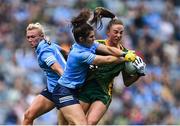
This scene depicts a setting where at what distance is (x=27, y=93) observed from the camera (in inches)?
602

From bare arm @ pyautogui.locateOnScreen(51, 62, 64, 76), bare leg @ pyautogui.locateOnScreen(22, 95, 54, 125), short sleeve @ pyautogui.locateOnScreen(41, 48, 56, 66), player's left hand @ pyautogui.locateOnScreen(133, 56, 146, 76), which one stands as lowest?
bare leg @ pyautogui.locateOnScreen(22, 95, 54, 125)

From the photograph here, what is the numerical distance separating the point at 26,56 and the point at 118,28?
243 inches

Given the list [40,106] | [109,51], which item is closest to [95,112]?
[109,51]

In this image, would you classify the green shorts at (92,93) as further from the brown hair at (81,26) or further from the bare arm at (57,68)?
the brown hair at (81,26)

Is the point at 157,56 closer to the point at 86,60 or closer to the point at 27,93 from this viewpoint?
the point at 27,93

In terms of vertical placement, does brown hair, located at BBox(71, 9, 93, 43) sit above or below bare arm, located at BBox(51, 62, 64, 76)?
above

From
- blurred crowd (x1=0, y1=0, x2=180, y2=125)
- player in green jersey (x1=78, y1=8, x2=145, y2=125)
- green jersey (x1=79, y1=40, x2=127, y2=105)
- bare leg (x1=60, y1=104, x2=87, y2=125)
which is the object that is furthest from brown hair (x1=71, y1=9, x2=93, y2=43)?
blurred crowd (x1=0, y1=0, x2=180, y2=125)

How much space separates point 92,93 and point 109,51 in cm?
61

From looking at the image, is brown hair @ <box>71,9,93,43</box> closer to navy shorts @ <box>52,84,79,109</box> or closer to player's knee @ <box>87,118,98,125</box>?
navy shorts @ <box>52,84,79,109</box>

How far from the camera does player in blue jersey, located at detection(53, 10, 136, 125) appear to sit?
9.40 meters

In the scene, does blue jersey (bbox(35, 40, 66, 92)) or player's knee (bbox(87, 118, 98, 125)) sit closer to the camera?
player's knee (bbox(87, 118, 98, 125))

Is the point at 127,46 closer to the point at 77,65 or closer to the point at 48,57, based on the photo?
the point at 48,57

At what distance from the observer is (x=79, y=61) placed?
9.45m

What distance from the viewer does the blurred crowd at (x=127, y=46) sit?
1539 centimetres
